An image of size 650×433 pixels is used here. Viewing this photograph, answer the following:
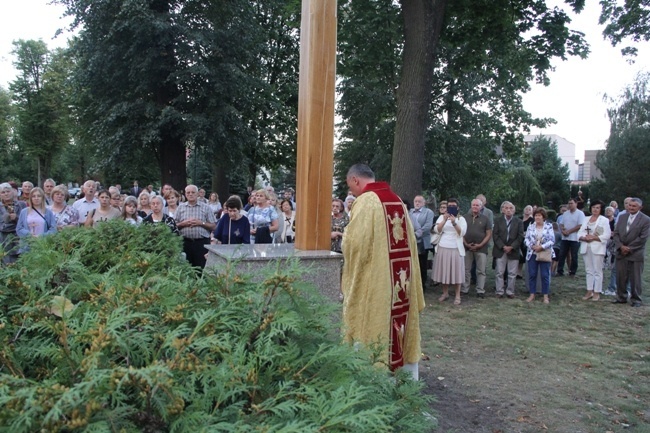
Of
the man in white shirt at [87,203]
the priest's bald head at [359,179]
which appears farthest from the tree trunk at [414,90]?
the priest's bald head at [359,179]

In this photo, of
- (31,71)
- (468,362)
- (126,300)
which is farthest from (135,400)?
(31,71)

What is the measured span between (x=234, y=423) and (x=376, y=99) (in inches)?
1068

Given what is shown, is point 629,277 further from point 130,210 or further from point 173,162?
point 173,162

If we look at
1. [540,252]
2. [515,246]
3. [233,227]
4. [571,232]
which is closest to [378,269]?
[233,227]

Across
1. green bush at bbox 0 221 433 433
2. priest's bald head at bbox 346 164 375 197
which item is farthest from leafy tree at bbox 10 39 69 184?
green bush at bbox 0 221 433 433

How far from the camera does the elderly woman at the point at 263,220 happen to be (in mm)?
9977

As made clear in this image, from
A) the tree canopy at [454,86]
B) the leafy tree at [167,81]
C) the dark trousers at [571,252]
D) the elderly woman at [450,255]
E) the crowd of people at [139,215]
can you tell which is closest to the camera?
the crowd of people at [139,215]

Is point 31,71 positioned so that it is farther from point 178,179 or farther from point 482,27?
point 482,27

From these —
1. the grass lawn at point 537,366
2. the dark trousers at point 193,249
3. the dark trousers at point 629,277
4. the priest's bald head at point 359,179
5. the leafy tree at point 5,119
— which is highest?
the leafy tree at point 5,119

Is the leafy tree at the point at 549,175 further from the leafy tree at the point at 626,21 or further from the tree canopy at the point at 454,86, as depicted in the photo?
the leafy tree at the point at 626,21

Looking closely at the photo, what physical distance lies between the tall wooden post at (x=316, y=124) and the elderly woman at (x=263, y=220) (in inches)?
158

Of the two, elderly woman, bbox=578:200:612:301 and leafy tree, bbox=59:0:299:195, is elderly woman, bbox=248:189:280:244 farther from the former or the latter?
leafy tree, bbox=59:0:299:195

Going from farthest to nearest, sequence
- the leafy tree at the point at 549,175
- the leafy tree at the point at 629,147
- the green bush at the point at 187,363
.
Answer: the leafy tree at the point at 549,175 < the leafy tree at the point at 629,147 < the green bush at the point at 187,363

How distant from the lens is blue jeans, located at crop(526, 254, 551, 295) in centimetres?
1139
